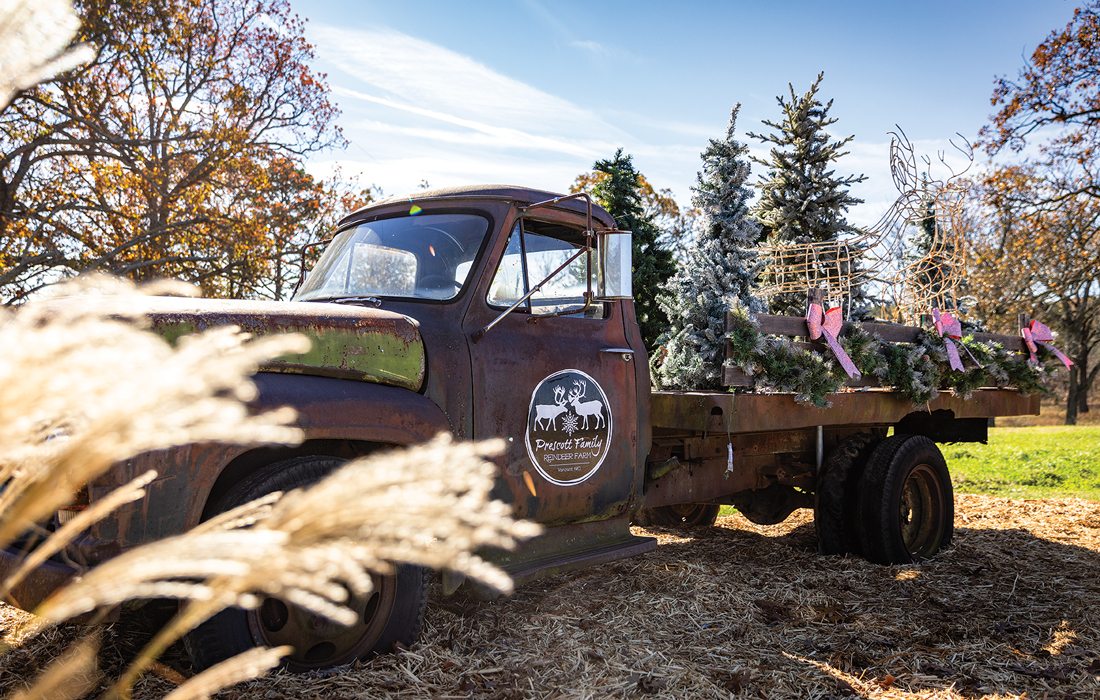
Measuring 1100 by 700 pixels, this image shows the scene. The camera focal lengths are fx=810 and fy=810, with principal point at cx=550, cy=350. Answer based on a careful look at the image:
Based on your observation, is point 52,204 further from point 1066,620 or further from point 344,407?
point 1066,620

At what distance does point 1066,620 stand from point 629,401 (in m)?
2.68

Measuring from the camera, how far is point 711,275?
21.1ft

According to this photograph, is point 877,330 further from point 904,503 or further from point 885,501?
point 904,503

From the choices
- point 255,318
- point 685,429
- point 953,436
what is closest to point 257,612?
point 255,318

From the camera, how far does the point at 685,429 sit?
4719 mm

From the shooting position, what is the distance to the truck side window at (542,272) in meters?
4.00

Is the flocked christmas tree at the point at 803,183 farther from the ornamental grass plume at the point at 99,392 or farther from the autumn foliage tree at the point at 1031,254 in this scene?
the ornamental grass plume at the point at 99,392

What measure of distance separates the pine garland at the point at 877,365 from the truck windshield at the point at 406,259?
1692mm

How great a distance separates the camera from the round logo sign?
152 inches

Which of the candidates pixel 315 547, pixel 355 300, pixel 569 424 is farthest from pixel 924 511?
pixel 315 547

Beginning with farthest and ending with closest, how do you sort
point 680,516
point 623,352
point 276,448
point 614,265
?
point 680,516
point 623,352
point 614,265
point 276,448

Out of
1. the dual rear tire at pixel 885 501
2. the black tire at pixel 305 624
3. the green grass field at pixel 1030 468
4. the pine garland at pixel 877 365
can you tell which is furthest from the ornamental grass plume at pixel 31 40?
the green grass field at pixel 1030 468

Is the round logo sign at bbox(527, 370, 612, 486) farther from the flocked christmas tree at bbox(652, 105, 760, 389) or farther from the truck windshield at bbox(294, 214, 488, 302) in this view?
the flocked christmas tree at bbox(652, 105, 760, 389)

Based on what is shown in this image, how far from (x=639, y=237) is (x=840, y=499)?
1176cm
